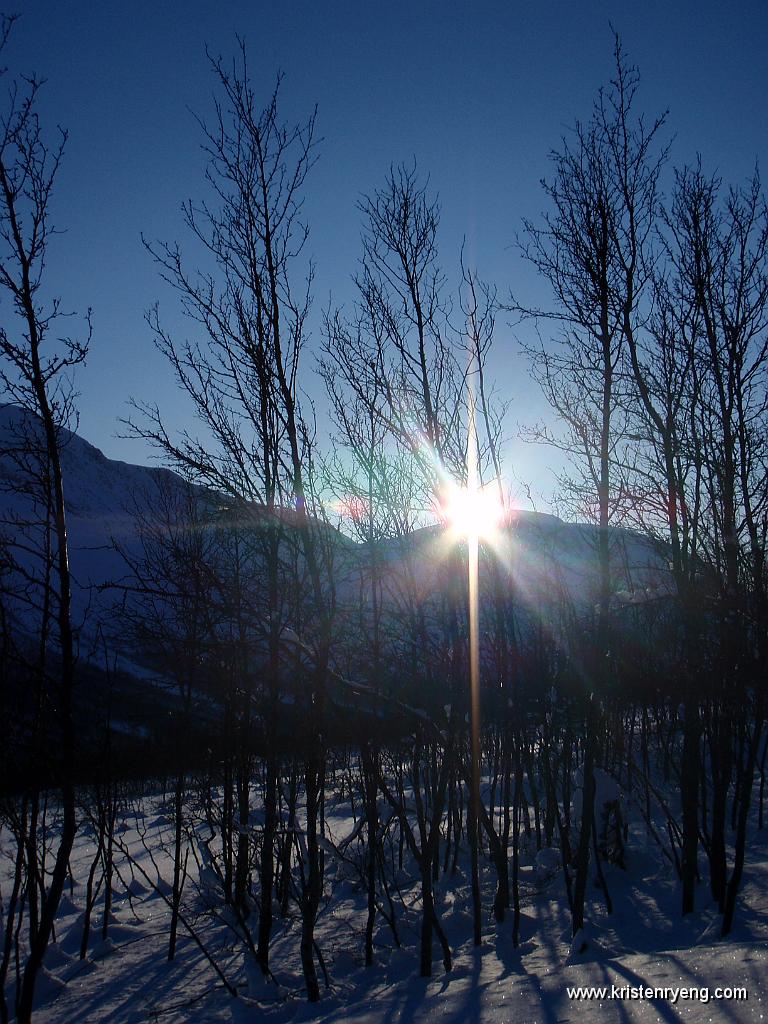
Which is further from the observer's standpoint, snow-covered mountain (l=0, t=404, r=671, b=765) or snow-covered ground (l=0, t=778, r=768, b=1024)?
snow-covered mountain (l=0, t=404, r=671, b=765)

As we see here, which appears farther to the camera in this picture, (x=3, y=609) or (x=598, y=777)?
(x=598, y=777)

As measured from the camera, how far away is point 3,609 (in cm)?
607

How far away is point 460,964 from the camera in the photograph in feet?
23.0

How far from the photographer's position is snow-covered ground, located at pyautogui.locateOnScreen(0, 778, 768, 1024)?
439 centimetres

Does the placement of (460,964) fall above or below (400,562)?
below

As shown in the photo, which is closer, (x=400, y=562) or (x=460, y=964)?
(x=460, y=964)

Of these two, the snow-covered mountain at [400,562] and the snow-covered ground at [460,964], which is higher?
the snow-covered mountain at [400,562]

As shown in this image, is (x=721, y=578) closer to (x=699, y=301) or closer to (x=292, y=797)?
(x=699, y=301)

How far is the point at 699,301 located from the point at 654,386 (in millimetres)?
1033

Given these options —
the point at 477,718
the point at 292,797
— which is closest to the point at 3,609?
the point at 292,797

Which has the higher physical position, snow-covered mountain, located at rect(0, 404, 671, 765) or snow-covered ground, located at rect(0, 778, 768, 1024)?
snow-covered mountain, located at rect(0, 404, 671, 765)

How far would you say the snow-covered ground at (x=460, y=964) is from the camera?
4395 millimetres

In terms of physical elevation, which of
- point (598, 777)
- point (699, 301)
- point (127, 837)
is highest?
point (699, 301)

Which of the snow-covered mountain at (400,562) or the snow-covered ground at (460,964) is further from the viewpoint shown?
the snow-covered mountain at (400,562)
